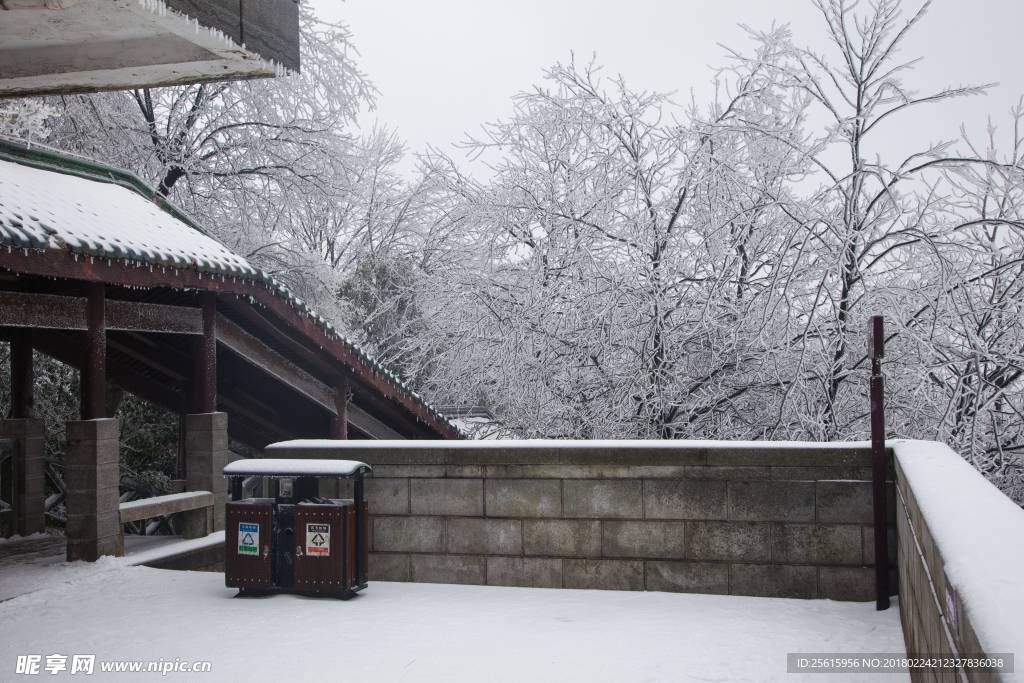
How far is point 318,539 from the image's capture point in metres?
6.23

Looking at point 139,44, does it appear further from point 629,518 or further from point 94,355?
point 94,355

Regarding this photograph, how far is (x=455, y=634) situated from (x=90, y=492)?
16.2 ft

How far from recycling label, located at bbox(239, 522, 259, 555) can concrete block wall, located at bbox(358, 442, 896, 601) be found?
3.20ft

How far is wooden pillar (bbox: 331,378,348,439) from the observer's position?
42.2 feet

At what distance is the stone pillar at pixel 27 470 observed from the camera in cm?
1042

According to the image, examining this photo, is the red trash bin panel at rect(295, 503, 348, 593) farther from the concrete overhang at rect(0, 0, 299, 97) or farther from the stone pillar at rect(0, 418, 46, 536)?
the stone pillar at rect(0, 418, 46, 536)

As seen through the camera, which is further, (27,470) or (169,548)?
(27,470)

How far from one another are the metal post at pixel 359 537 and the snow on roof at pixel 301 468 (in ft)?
0.37

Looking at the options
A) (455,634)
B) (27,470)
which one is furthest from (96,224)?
(455,634)

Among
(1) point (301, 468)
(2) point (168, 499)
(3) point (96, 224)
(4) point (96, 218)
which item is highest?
(4) point (96, 218)

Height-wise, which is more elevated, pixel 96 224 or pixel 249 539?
pixel 96 224

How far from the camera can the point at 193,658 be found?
16.2 ft

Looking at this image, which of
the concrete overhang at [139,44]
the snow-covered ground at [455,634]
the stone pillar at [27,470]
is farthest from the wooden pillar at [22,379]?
the concrete overhang at [139,44]

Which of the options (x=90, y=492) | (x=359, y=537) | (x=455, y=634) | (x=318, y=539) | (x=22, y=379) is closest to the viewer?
(x=455, y=634)
